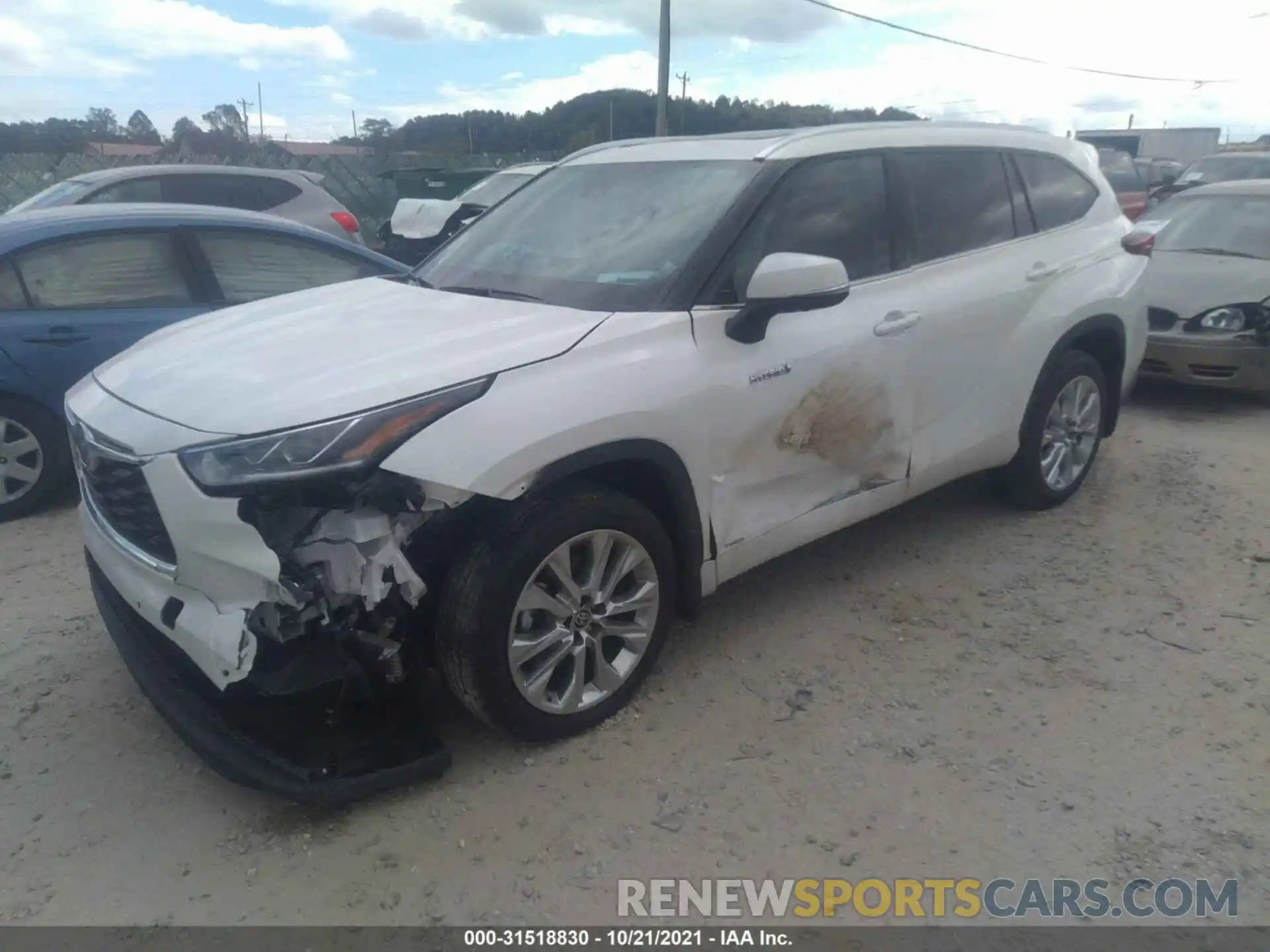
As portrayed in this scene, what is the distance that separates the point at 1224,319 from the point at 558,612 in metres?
6.11

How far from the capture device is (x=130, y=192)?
352 inches

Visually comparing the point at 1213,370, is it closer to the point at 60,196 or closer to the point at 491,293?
the point at 491,293

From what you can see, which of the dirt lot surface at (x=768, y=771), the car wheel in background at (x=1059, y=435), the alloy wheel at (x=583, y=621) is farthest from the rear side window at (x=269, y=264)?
the car wheel in background at (x=1059, y=435)

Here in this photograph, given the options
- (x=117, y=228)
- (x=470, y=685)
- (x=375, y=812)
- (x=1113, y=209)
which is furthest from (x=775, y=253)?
(x=117, y=228)

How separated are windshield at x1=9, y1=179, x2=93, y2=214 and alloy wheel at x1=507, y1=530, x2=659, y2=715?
7309 millimetres

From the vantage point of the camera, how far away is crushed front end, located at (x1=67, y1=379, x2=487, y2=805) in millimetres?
2578

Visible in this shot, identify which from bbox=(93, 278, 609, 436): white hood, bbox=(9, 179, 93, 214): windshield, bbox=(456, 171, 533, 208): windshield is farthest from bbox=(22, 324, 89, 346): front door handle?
bbox=(456, 171, 533, 208): windshield

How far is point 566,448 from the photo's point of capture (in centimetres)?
287

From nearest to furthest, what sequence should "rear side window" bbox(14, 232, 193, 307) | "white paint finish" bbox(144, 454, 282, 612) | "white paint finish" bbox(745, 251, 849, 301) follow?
1. "white paint finish" bbox(144, 454, 282, 612)
2. "white paint finish" bbox(745, 251, 849, 301)
3. "rear side window" bbox(14, 232, 193, 307)

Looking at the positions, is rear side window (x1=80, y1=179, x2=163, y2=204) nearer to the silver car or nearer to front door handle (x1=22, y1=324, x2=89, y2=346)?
the silver car

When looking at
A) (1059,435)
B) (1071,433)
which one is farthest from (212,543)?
(1071,433)

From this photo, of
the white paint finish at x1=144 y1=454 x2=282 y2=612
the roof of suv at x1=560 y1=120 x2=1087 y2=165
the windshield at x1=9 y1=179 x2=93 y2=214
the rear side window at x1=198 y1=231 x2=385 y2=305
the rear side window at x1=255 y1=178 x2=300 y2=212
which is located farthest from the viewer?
the rear side window at x1=255 y1=178 x2=300 y2=212

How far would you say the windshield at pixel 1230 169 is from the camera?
17.1 metres

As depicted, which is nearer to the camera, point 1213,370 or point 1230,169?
point 1213,370
